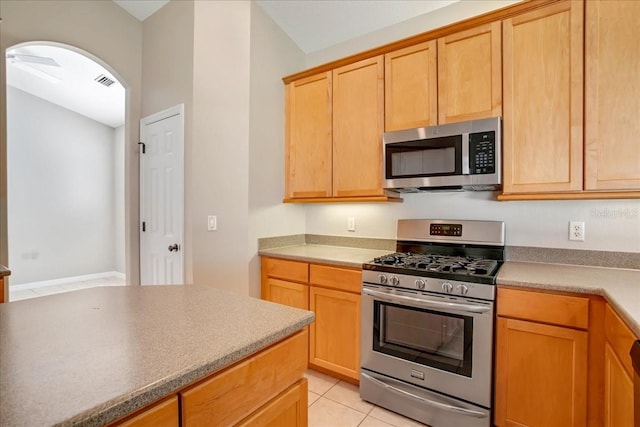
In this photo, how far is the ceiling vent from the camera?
4.03 meters

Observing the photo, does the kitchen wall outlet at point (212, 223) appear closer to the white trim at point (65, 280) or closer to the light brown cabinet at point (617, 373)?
the light brown cabinet at point (617, 373)

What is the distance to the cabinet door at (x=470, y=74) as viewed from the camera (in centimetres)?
200

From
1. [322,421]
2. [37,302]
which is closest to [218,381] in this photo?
[37,302]

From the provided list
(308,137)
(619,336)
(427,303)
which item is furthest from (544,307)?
(308,137)

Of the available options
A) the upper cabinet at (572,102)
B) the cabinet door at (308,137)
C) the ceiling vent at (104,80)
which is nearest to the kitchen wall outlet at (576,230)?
the upper cabinet at (572,102)

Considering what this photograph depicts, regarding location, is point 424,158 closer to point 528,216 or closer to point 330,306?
point 528,216

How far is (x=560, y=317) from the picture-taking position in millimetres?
1587

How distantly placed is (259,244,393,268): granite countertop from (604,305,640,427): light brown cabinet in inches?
50.2

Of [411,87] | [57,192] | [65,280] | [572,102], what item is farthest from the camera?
[65,280]

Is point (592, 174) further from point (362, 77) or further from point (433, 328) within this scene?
point (362, 77)

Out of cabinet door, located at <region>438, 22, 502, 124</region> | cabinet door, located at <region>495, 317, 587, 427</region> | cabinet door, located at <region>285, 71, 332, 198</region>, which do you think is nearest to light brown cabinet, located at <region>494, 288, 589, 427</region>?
cabinet door, located at <region>495, 317, 587, 427</region>

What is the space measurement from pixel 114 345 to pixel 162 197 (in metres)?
2.11

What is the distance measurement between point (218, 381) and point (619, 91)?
228 cm

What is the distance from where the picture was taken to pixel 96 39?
8.98ft
